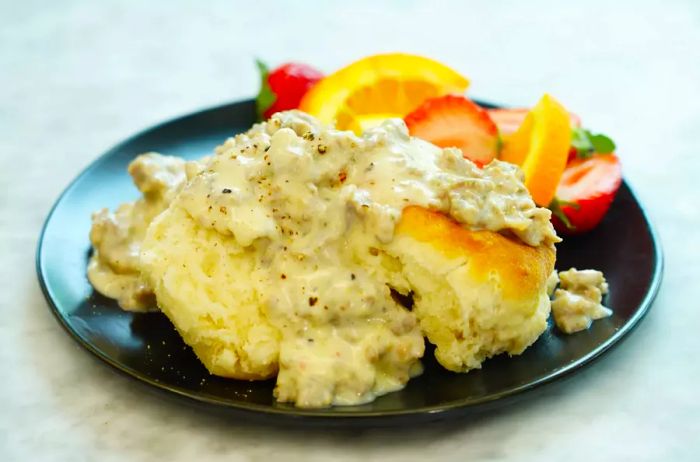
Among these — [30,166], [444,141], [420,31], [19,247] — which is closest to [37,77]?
[30,166]

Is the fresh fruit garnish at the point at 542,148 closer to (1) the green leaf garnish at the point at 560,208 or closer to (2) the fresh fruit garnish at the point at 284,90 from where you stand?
(1) the green leaf garnish at the point at 560,208

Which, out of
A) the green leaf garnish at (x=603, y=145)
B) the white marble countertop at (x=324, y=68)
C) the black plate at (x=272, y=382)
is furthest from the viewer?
the green leaf garnish at (x=603, y=145)

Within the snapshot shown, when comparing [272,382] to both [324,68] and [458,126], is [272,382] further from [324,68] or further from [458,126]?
[324,68]

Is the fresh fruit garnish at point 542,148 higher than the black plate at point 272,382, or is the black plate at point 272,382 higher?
the fresh fruit garnish at point 542,148

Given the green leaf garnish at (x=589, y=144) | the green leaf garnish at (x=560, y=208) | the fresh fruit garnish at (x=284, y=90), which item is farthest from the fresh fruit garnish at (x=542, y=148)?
the fresh fruit garnish at (x=284, y=90)

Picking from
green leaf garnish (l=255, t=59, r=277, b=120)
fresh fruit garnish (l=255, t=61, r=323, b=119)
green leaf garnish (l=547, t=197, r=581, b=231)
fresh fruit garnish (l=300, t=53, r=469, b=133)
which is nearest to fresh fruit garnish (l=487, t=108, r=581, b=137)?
fresh fruit garnish (l=300, t=53, r=469, b=133)
